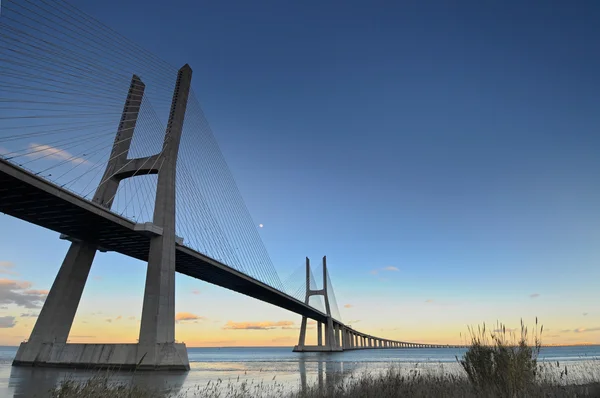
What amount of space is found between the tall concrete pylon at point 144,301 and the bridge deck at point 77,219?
1.60m

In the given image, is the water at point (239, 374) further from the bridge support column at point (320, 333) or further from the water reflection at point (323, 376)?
the bridge support column at point (320, 333)

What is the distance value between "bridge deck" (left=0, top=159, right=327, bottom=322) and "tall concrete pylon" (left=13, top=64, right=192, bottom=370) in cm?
160

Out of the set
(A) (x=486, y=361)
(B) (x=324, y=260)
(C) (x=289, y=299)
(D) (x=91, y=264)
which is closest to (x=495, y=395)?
(A) (x=486, y=361)

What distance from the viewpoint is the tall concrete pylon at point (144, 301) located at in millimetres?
25781

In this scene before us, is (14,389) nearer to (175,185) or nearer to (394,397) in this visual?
(394,397)

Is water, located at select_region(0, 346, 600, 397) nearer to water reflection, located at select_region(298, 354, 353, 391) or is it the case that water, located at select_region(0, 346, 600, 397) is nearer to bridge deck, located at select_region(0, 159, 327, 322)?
water reflection, located at select_region(298, 354, 353, 391)

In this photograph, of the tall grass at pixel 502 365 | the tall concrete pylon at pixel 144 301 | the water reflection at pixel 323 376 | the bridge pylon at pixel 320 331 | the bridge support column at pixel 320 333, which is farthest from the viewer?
the bridge support column at pixel 320 333

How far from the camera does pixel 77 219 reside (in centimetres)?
2542

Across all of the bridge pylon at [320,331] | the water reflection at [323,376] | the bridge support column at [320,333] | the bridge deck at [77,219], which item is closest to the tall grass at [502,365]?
the water reflection at [323,376]

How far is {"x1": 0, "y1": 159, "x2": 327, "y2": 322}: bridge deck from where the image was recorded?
20.9 metres

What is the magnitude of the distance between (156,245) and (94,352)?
25.5 ft

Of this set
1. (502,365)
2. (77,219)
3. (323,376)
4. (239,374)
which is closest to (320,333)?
(239,374)

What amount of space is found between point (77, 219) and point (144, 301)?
696 cm

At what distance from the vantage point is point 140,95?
3562 cm
